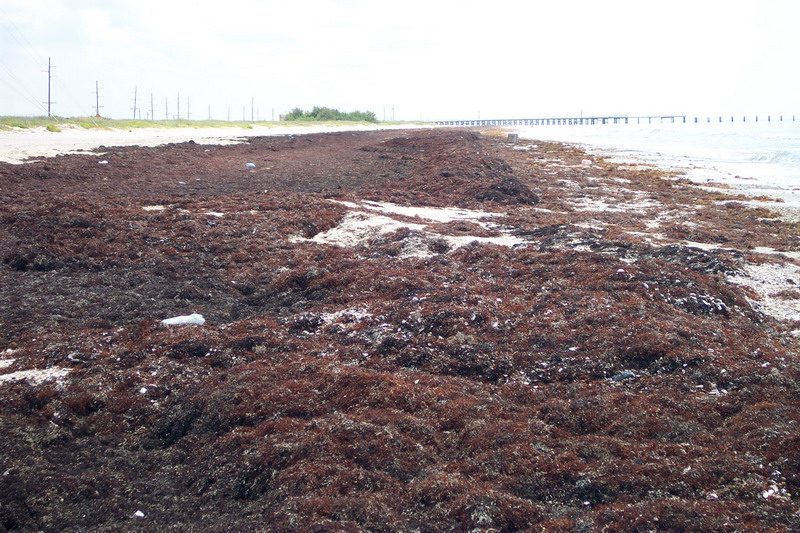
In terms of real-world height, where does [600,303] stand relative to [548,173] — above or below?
below

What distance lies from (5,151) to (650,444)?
849 inches

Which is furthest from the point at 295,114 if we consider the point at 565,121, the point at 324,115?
the point at 565,121

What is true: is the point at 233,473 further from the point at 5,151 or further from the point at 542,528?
the point at 5,151

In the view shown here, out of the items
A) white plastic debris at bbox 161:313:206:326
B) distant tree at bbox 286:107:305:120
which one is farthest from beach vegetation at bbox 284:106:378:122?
white plastic debris at bbox 161:313:206:326

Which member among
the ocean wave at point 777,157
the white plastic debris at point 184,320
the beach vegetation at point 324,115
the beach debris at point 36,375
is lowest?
the beach debris at point 36,375

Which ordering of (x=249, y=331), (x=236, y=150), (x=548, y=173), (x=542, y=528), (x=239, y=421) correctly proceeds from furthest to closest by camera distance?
(x=236, y=150) < (x=548, y=173) < (x=249, y=331) < (x=239, y=421) < (x=542, y=528)

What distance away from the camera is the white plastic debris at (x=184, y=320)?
619 cm

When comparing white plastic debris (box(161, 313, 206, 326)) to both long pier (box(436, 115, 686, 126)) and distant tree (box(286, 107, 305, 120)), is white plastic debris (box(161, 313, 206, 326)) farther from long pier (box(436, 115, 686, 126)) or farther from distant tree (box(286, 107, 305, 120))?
long pier (box(436, 115, 686, 126))

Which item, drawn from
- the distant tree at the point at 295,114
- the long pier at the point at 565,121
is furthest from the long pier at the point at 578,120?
the distant tree at the point at 295,114

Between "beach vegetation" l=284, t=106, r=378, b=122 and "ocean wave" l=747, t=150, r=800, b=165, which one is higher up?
"beach vegetation" l=284, t=106, r=378, b=122

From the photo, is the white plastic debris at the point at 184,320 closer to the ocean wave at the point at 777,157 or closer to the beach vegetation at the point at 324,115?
the ocean wave at the point at 777,157

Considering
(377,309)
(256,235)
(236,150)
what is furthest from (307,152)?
(377,309)

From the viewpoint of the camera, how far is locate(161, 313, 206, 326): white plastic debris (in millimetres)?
6185

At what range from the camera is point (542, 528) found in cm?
311
